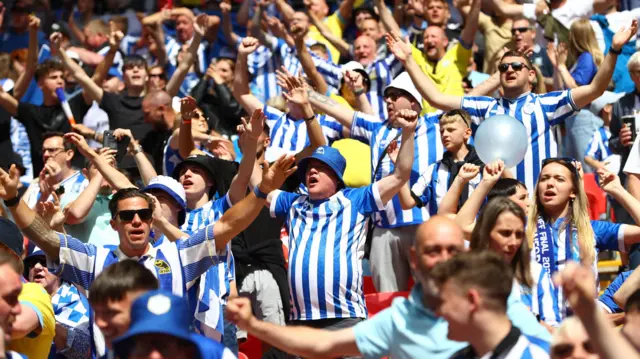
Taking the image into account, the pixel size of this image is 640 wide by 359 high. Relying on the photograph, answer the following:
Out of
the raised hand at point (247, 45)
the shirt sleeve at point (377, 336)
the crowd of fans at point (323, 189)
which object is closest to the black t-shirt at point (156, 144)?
the crowd of fans at point (323, 189)

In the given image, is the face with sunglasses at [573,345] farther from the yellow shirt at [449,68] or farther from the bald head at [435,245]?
the yellow shirt at [449,68]

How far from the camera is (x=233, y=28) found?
1320 centimetres

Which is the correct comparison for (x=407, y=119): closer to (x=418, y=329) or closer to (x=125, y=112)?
(x=418, y=329)

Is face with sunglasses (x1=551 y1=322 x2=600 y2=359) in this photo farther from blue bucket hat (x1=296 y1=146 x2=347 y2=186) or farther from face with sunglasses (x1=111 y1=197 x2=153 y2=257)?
blue bucket hat (x1=296 y1=146 x2=347 y2=186)

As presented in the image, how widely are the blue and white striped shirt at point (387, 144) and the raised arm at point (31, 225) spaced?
284 cm

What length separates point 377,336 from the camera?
4.56m

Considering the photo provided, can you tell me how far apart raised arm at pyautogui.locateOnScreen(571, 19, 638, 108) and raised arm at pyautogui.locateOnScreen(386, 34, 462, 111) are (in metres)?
0.90

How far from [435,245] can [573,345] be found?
2.97 ft

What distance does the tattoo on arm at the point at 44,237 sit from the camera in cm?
619

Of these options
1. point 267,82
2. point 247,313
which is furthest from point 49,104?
point 247,313

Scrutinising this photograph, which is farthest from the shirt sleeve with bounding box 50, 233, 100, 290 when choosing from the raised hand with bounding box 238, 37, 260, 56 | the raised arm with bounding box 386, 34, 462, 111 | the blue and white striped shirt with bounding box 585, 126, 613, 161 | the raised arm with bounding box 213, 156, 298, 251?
the blue and white striped shirt with bounding box 585, 126, 613, 161

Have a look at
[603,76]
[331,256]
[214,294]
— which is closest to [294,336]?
[214,294]

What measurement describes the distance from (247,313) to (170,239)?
8.69 ft

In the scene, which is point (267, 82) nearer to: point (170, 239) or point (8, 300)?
point (170, 239)
